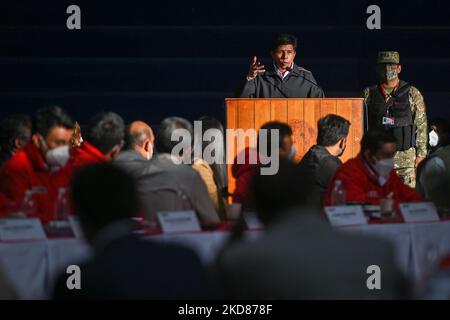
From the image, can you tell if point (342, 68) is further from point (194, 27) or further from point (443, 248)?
point (443, 248)

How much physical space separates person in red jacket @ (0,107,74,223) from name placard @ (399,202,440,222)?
1576 mm

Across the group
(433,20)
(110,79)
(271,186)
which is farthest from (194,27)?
(271,186)

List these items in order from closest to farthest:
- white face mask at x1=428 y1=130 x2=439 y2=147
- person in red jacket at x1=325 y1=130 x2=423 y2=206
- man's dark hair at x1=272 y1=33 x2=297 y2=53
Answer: person in red jacket at x1=325 y1=130 x2=423 y2=206 < man's dark hair at x1=272 y1=33 x2=297 y2=53 < white face mask at x1=428 y1=130 x2=439 y2=147

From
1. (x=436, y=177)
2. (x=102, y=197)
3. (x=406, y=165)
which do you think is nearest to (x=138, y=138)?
(x=436, y=177)

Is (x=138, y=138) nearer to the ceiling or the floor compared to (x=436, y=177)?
nearer to the ceiling

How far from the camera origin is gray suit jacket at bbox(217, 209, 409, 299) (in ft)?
9.55

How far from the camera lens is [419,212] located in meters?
5.04

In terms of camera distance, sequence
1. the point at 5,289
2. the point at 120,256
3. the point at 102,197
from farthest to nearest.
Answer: the point at 5,289 → the point at 102,197 → the point at 120,256

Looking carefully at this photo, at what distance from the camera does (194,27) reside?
33.3 feet

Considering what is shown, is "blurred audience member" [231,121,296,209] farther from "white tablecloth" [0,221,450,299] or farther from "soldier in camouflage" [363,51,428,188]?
"soldier in camouflage" [363,51,428,188]

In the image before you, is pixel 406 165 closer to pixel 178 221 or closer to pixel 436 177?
pixel 436 177

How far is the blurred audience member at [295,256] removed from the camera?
115 inches

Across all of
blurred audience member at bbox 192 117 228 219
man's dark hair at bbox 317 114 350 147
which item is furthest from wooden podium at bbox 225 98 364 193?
man's dark hair at bbox 317 114 350 147

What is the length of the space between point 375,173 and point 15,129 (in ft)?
6.63
